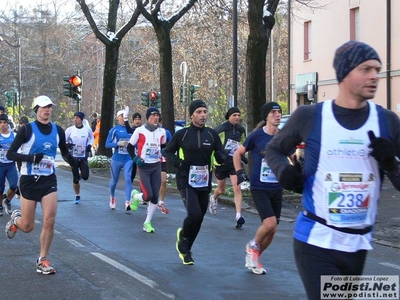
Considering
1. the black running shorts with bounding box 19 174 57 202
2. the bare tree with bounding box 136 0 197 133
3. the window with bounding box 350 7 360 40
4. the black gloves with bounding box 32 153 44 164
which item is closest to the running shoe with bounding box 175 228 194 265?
the black running shorts with bounding box 19 174 57 202

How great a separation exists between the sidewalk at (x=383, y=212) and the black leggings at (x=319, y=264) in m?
7.15

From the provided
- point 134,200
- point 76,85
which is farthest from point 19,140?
point 76,85

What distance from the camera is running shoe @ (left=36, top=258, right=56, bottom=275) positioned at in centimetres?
868

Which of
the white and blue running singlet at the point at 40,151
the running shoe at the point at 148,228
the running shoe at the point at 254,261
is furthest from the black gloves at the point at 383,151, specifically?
the running shoe at the point at 148,228

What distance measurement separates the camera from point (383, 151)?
4191 mm

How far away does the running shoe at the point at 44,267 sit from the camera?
868cm

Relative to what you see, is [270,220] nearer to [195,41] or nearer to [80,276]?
[80,276]

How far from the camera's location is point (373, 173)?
14.4 ft

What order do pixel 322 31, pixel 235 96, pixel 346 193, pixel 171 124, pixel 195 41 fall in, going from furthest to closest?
pixel 195 41, pixel 322 31, pixel 171 124, pixel 235 96, pixel 346 193

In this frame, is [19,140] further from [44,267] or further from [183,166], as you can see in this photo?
[183,166]

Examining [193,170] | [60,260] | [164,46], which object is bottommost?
[60,260]

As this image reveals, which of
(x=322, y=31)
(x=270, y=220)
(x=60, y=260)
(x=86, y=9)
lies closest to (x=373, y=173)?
(x=270, y=220)

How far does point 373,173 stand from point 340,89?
0.48 metres

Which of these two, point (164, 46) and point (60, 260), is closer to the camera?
point (60, 260)
